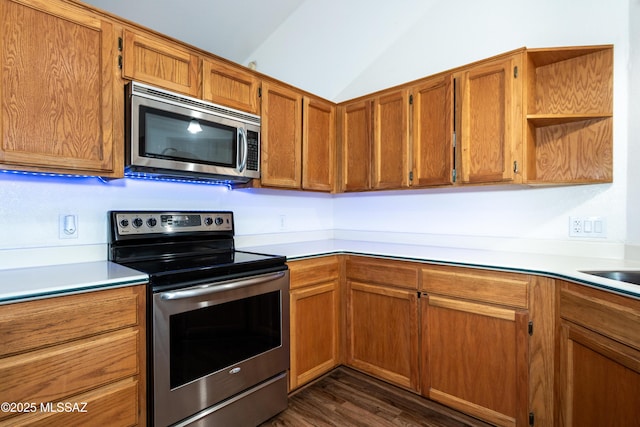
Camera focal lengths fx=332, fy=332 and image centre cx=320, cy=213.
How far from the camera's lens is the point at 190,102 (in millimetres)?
1771

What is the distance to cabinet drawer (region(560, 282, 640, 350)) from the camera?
1172 millimetres

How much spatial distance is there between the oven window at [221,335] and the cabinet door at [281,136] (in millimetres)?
833

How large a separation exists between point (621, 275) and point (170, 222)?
7.66 feet

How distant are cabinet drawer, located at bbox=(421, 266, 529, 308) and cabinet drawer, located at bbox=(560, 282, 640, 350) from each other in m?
0.18

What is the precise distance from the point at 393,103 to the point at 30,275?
2.28 meters

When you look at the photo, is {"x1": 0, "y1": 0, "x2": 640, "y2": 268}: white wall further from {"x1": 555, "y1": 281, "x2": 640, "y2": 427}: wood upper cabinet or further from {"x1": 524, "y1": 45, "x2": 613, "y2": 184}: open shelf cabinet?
{"x1": 555, "y1": 281, "x2": 640, "y2": 427}: wood upper cabinet

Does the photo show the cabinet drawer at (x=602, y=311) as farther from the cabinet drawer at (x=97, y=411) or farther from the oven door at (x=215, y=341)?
the cabinet drawer at (x=97, y=411)

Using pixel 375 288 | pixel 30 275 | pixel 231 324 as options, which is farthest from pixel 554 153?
pixel 30 275

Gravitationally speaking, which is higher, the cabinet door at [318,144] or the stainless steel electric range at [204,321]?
the cabinet door at [318,144]

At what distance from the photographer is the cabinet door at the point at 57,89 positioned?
1.32 metres

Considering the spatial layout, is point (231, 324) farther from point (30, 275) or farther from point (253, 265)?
point (30, 275)

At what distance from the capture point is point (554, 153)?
6.58 feet

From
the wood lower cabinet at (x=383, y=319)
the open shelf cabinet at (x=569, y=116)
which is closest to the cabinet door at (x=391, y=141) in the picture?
the wood lower cabinet at (x=383, y=319)

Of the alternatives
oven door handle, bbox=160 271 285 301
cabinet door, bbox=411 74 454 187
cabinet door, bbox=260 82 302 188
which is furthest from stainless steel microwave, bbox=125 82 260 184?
cabinet door, bbox=411 74 454 187
